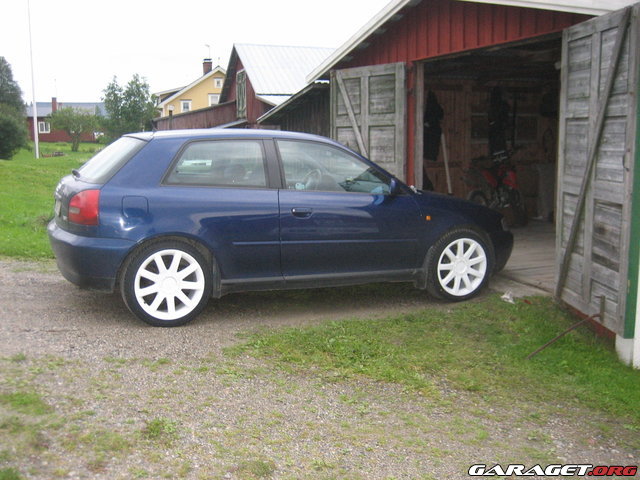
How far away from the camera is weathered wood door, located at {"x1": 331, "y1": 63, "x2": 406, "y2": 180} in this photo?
10031 millimetres

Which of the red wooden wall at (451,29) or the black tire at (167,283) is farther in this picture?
the red wooden wall at (451,29)

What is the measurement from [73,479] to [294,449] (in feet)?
3.78

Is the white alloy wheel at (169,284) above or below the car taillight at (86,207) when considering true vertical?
below

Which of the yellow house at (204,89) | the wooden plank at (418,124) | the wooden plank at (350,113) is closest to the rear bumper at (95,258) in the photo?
the wooden plank at (418,124)

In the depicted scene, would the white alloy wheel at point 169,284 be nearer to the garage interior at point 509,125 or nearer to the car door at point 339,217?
the car door at point 339,217

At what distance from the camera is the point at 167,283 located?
621 cm

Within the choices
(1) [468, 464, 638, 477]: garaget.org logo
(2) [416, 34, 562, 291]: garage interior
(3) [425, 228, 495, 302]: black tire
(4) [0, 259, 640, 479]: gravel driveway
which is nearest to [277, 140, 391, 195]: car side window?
(3) [425, 228, 495, 302]: black tire

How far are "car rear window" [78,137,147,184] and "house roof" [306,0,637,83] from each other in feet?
12.2

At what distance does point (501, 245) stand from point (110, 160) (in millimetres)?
3889

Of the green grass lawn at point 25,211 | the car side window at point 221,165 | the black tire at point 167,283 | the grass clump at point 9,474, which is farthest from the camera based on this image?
the green grass lawn at point 25,211

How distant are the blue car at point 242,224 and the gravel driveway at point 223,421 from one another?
0.54m

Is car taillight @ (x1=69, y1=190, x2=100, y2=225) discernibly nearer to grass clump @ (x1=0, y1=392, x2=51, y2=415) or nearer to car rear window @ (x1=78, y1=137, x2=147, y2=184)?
car rear window @ (x1=78, y1=137, x2=147, y2=184)

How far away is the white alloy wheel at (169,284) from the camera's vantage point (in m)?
6.14

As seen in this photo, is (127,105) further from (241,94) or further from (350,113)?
(350,113)
